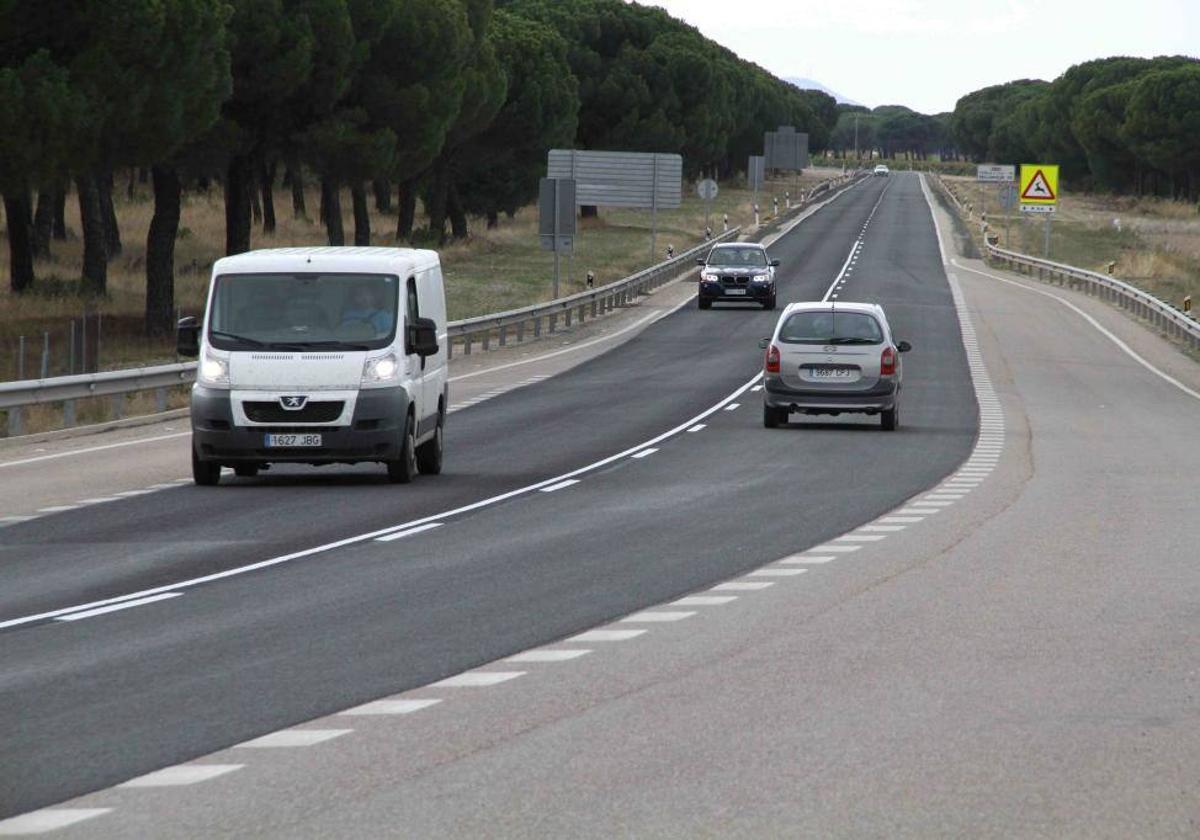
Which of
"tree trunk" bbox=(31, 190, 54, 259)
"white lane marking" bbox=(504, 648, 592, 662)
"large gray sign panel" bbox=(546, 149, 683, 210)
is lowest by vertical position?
"tree trunk" bbox=(31, 190, 54, 259)

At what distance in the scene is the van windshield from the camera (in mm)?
21125

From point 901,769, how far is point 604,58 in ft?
364

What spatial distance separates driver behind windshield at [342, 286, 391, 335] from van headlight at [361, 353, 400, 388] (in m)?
0.32

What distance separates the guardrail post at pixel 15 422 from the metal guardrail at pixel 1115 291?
28.5 m

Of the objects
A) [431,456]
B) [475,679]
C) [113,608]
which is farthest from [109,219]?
[475,679]

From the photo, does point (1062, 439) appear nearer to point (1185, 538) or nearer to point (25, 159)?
point (1185, 538)

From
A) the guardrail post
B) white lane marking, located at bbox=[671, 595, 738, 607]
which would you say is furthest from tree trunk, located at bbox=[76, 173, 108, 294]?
white lane marking, located at bbox=[671, 595, 738, 607]

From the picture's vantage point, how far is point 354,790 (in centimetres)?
770

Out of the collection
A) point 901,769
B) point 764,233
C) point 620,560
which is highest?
point 901,769

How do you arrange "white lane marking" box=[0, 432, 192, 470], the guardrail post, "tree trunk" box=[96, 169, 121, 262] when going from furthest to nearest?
"tree trunk" box=[96, 169, 121, 262], the guardrail post, "white lane marking" box=[0, 432, 192, 470]

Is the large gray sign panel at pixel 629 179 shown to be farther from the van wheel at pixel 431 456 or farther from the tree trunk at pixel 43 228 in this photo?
the van wheel at pixel 431 456

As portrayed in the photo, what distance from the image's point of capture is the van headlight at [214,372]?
20.7 metres

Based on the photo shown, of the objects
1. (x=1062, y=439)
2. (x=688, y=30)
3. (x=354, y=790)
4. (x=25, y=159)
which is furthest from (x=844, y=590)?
(x=688, y=30)

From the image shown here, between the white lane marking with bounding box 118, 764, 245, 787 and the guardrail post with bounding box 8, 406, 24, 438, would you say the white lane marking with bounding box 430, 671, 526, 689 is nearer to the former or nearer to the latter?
the white lane marking with bounding box 118, 764, 245, 787
